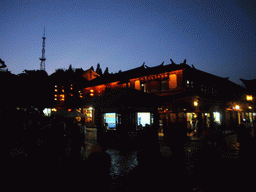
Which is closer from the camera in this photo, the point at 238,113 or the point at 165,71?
the point at 165,71

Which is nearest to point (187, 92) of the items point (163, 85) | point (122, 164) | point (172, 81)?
point (172, 81)

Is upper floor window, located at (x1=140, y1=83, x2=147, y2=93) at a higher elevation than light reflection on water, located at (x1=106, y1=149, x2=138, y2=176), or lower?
higher

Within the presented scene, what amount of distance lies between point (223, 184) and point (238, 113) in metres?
29.9

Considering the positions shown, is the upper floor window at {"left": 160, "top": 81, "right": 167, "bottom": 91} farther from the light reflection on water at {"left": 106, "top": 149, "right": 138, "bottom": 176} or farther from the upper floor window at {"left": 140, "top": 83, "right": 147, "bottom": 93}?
the light reflection on water at {"left": 106, "top": 149, "right": 138, "bottom": 176}

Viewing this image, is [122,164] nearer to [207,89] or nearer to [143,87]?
[143,87]

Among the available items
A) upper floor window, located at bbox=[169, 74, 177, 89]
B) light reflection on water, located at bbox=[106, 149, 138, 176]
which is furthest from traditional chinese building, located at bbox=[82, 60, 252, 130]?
light reflection on water, located at bbox=[106, 149, 138, 176]

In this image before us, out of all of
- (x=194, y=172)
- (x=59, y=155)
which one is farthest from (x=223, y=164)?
(x=59, y=155)

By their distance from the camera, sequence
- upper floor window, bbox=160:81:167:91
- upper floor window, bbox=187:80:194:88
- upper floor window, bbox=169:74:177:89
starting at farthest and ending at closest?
upper floor window, bbox=160:81:167:91 < upper floor window, bbox=187:80:194:88 < upper floor window, bbox=169:74:177:89

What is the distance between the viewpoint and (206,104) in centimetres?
2292

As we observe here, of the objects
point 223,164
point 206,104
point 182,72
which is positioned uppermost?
point 182,72

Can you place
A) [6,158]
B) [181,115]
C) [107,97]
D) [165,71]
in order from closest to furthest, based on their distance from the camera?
[6,158] < [107,97] < [181,115] < [165,71]

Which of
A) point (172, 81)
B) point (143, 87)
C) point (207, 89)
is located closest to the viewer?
point (172, 81)

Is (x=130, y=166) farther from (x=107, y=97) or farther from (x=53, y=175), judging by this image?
(x=107, y=97)

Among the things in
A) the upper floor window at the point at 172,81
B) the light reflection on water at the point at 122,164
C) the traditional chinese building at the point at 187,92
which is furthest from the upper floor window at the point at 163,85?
the light reflection on water at the point at 122,164
